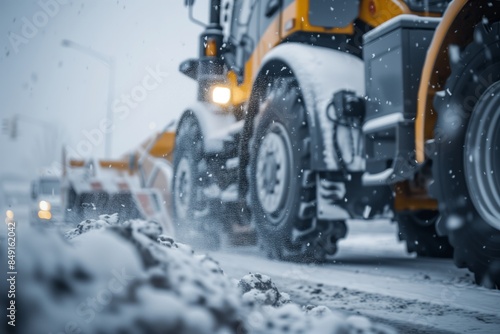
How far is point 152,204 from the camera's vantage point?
756 centimetres

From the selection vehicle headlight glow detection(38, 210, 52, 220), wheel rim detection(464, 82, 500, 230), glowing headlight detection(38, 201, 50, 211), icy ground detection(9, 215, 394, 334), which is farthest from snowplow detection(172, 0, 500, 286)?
glowing headlight detection(38, 201, 50, 211)

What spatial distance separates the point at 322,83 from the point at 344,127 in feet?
1.10

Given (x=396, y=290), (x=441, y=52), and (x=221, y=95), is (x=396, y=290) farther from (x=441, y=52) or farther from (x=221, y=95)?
(x=221, y=95)

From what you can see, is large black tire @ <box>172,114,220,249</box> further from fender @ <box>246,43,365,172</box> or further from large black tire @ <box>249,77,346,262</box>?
fender @ <box>246,43,365,172</box>

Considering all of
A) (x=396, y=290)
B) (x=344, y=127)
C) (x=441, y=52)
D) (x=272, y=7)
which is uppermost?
(x=272, y=7)

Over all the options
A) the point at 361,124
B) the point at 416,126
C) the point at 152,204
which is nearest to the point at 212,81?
the point at 152,204

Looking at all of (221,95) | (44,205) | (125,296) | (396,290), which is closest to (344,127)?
(396,290)

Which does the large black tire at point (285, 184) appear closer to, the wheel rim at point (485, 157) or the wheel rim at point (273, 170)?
the wheel rim at point (273, 170)

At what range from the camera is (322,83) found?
13.2 ft

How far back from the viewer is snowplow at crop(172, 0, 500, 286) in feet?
9.53

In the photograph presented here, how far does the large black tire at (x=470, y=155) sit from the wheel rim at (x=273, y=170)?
5.12ft

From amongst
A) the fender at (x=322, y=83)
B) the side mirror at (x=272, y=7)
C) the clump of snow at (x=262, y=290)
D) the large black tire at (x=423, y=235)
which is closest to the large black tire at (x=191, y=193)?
the side mirror at (x=272, y=7)

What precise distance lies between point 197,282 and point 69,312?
0.87ft

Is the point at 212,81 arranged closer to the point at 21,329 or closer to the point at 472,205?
the point at 472,205
